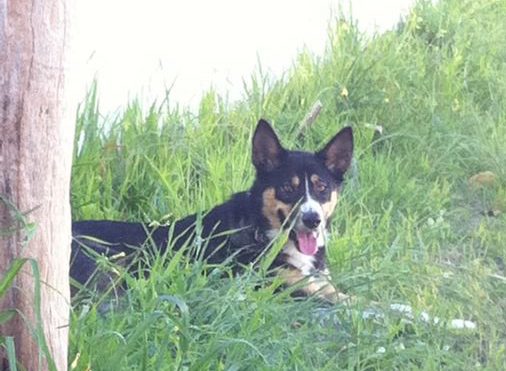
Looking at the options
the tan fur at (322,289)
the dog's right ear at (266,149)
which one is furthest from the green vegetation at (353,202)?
the dog's right ear at (266,149)

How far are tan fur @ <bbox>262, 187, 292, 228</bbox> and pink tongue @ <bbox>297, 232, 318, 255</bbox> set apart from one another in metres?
0.12

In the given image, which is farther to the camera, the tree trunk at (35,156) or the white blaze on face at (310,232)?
Result: the white blaze on face at (310,232)

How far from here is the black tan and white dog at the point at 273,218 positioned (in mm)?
4430

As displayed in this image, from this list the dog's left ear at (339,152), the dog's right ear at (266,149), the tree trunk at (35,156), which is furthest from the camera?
the dog's left ear at (339,152)

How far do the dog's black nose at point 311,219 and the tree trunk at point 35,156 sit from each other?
6.18ft

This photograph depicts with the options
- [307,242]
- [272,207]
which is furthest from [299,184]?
[307,242]

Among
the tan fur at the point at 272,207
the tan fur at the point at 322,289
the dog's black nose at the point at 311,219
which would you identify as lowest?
the tan fur at the point at 322,289

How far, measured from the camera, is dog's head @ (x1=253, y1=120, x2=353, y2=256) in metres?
4.71

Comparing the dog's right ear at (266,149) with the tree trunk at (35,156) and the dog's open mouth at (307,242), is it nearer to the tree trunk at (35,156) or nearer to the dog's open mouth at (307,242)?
the dog's open mouth at (307,242)

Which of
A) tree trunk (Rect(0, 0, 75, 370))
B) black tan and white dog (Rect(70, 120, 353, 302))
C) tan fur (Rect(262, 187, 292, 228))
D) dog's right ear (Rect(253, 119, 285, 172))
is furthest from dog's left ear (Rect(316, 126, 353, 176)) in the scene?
tree trunk (Rect(0, 0, 75, 370))

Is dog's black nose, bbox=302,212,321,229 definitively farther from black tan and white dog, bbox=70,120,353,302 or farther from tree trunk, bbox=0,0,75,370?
tree trunk, bbox=0,0,75,370

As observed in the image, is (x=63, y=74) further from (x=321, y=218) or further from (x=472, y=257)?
(x=472, y=257)

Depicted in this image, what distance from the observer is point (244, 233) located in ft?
15.5

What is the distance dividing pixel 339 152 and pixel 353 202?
427mm
